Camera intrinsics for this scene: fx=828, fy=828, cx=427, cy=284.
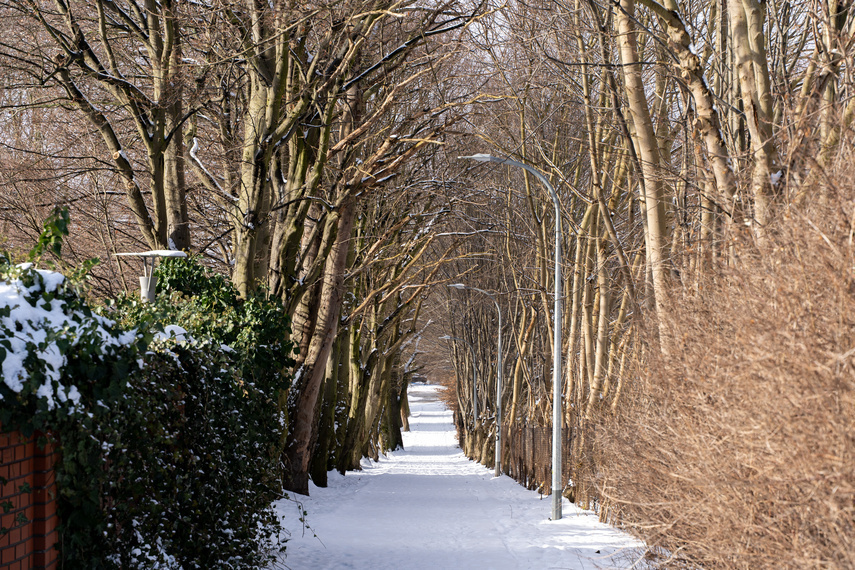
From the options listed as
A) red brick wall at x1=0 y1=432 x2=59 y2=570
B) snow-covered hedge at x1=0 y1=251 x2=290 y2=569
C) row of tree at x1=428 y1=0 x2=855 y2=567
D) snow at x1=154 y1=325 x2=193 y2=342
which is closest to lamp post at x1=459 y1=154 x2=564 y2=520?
row of tree at x1=428 y1=0 x2=855 y2=567

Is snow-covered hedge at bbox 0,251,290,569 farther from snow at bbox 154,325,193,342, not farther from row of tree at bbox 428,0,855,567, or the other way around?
row of tree at bbox 428,0,855,567

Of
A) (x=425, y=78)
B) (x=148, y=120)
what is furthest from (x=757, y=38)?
(x=425, y=78)

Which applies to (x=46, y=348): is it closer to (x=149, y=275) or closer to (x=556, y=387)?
(x=149, y=275)

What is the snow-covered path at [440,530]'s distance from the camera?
10.4 metres

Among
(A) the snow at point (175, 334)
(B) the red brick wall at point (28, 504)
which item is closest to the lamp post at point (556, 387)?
(A) the snow at point (175, 334)

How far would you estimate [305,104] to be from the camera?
13023 mm

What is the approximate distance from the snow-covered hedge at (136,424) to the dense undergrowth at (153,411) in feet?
0.03

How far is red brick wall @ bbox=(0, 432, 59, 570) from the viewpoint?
404 centimetres

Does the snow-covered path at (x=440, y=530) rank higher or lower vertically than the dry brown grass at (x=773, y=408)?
lower

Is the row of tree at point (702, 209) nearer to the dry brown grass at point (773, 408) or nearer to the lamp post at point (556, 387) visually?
the dry brown grass at point (773, 408)

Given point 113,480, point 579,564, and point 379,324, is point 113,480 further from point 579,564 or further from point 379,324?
point 379,324

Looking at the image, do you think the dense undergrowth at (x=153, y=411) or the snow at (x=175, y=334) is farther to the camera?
the snow at (x=175, y=334)

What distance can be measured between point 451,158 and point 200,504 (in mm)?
16585

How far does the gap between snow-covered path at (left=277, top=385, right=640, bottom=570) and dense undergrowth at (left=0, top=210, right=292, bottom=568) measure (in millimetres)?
2067
